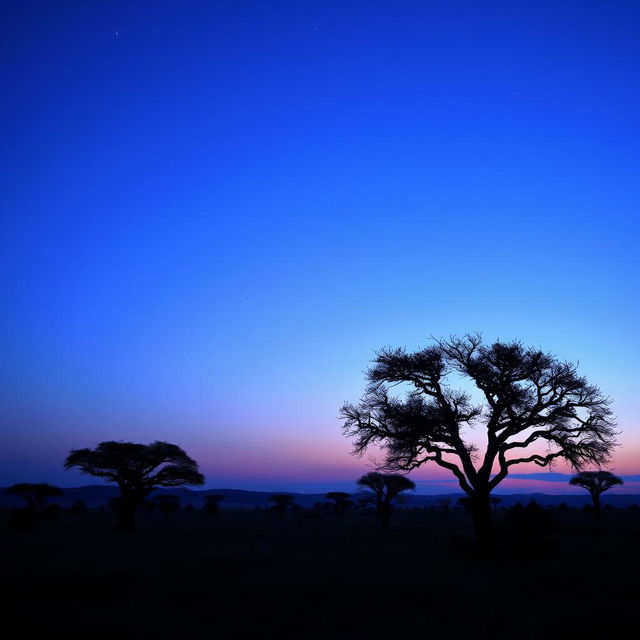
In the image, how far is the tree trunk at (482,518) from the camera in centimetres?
1968

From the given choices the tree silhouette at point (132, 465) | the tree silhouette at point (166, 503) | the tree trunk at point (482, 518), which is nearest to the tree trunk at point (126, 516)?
the tree silhouette at point (132, 465)

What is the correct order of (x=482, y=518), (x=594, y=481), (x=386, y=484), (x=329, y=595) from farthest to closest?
1. (x=594, y=481)
2. (x=386, y=484)
3. (x=482, y=518)
4. (x=329, y=595)

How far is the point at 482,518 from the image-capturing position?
1984 centimetres

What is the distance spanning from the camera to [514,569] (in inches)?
640

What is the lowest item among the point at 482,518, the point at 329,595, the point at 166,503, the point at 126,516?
the point at 166,503

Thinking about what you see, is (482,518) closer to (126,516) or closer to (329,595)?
(329,595)

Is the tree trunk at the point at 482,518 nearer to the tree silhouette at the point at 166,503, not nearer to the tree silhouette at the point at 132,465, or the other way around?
the tree silhouette at the point at 132,465

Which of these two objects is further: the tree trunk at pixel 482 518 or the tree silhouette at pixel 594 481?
the tree silhouette at pixel 594 481

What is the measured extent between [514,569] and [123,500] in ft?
116

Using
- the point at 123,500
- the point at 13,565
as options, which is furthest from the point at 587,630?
the point at 123,500

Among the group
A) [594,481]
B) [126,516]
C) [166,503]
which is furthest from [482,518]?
[166,503]

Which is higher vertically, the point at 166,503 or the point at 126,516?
the point at 126,516

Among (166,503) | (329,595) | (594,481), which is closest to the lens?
(329,595)

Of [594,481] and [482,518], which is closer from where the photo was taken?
[482,518]
